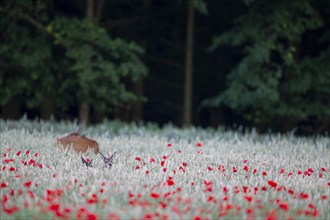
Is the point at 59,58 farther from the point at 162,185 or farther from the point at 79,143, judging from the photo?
the point at 162,185

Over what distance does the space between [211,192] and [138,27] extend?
58.6 feet

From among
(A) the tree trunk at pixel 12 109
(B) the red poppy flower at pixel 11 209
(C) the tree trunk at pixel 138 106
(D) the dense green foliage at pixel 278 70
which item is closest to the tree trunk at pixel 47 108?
(A) the tree trunk at pixel 12 109

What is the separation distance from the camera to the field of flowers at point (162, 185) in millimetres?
4996

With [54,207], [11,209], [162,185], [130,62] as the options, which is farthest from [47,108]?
[54,207]

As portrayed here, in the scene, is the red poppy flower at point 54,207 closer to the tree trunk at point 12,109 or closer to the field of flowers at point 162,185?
the field of flowers at point 162,185

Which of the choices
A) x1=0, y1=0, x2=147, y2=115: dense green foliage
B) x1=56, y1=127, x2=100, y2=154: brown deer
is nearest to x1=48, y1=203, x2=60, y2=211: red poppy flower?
x1=56, y1=127, x2=100, y2=154: brown deer

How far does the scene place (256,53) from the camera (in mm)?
16641

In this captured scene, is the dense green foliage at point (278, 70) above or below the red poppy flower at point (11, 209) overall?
above

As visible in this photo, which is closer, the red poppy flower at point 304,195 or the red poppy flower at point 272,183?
the red poppy flower at point 304,195

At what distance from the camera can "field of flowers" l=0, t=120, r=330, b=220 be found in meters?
5.00

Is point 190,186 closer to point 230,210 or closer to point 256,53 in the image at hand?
point 230,210

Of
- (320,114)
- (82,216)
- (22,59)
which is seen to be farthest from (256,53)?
(82,216)

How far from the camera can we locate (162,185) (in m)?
5.95

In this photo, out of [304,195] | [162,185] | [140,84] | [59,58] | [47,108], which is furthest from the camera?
[140,84]
